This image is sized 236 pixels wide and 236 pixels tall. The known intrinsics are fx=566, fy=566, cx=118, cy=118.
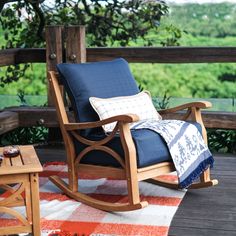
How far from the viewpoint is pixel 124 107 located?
12.0 feet

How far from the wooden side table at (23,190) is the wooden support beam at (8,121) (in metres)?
2.02

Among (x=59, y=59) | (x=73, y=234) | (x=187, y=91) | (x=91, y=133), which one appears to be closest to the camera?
(x=73, y=234)

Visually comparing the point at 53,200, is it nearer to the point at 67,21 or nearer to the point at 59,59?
the point at 59,59

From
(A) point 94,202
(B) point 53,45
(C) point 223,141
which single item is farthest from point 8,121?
(C) point 223,141

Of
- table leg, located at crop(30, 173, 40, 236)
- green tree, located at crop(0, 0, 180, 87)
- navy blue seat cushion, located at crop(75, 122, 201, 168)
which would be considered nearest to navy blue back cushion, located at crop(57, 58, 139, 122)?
navy blue seat cushion, located at crop(75, 122, 201, 168)

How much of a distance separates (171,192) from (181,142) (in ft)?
1.29

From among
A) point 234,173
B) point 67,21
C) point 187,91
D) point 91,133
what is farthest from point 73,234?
point 187,91

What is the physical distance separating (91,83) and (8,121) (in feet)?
4.88

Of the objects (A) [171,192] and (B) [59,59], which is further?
(B) [59,59]

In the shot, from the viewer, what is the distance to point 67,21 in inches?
243

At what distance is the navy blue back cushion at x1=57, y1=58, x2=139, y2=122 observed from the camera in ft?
12.0

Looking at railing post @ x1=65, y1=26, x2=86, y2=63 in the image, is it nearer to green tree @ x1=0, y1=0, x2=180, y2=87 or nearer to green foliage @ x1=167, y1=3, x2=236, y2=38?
green tree @ x1=0, y1=0, x2=180, y2=87

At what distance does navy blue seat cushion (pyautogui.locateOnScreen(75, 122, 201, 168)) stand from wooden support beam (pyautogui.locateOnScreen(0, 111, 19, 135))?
155 cm

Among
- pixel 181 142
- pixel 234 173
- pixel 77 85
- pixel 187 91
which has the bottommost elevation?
pixel 187 91
